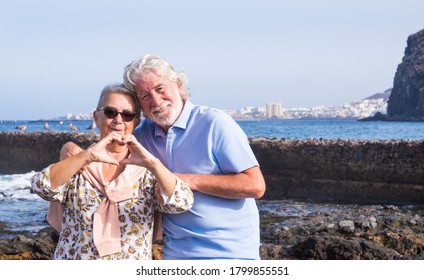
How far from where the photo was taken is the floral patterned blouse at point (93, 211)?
10.1 ft

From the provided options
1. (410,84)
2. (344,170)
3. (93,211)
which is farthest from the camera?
(410,84)

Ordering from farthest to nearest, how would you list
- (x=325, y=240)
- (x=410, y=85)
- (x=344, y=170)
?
(x=410, y=85)
(x=344, y=170)
(x=325, y=240)

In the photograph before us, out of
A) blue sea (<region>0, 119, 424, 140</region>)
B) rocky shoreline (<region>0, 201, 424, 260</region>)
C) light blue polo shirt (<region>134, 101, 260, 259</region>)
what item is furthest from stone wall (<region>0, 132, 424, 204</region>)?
blue sea (<region>0, 119, 424, 140</region>)

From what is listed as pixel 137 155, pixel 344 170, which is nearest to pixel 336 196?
pixel 344 170

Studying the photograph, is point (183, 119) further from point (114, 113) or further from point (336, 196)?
point (336, 196)

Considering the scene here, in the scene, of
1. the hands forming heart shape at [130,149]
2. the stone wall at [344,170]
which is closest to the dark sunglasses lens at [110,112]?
the hands forming heart shape at [130,149]

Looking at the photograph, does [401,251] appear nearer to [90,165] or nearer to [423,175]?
[90,165]

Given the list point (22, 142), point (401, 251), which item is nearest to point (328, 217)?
point (401, 251)

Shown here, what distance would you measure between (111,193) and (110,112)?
13.8 inches

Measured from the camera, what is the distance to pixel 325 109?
105438 millimetres

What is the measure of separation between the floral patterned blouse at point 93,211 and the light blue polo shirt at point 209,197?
12 centimetres

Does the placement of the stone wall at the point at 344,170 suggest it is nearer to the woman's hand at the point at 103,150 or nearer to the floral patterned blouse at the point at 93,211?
the floral patterned blouse at the point at 93,211

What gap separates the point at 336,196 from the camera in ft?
53.7
